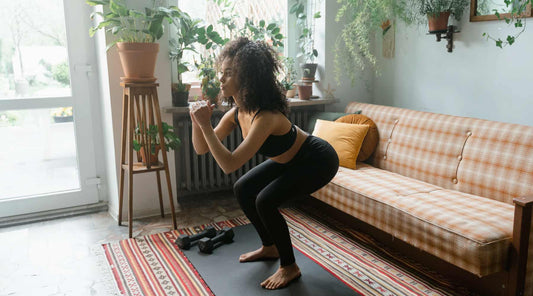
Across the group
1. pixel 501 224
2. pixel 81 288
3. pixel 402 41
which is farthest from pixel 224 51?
pixel 402 41

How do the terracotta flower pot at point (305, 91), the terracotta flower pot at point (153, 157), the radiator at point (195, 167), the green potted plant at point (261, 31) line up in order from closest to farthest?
the terracotta flower pot at point (153, 157) < the radiator at point (195, 167) < the green potted plant at point (261, 31) < the terracotta flower pot at point (305, 91)

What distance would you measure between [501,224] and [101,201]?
279cm

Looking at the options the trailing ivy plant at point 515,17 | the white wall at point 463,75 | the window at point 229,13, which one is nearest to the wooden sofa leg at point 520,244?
the white wall at point 463,75

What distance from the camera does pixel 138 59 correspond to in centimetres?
278

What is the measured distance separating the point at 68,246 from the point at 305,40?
2.49 meters

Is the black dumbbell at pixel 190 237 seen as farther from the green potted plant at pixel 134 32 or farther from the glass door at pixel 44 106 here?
the glass door at pixel 44 106

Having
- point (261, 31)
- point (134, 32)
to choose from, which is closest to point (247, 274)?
point (134, 32)

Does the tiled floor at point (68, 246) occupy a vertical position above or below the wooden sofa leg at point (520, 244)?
below

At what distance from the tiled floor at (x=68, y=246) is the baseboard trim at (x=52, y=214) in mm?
64

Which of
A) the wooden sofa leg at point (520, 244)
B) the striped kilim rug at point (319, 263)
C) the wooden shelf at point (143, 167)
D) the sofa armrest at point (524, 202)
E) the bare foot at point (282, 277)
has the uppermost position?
the sofa armrest at point (524, 202)

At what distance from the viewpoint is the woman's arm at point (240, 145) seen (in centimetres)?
206

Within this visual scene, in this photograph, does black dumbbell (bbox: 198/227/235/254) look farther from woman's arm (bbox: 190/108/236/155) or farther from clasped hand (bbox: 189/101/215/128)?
clasped hand (bbox: 189/101/215/128)

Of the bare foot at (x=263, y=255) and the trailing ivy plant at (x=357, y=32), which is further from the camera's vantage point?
the trailing ivy plant at (x=357, y=32)

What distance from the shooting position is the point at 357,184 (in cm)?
275
